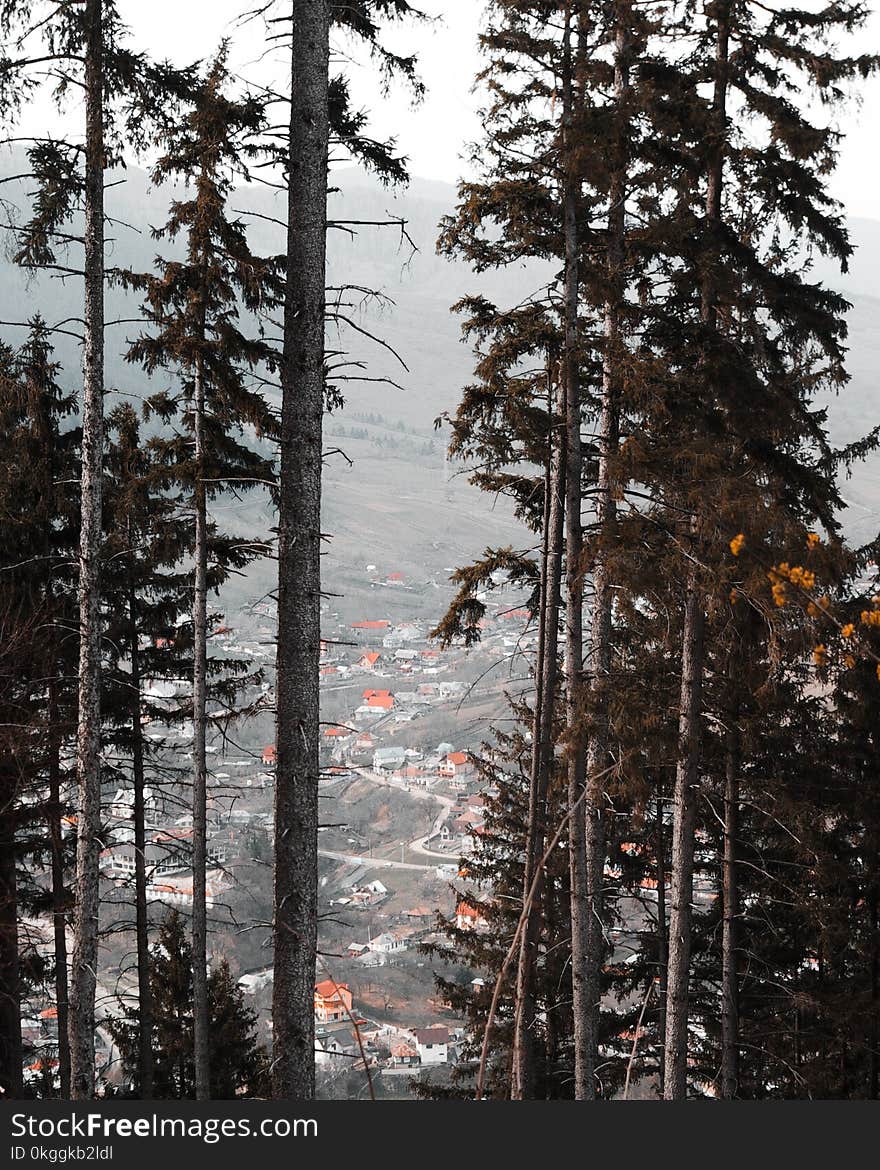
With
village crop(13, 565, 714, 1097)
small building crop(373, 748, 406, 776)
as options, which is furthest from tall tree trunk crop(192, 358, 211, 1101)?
small building crop(373, 748, 406, 776)

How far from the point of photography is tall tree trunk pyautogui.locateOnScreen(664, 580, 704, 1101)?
7492 millimetres

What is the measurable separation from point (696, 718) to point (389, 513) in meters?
161

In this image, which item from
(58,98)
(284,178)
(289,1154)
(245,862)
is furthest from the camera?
(245,862)

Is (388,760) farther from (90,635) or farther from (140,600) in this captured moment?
(90,635)

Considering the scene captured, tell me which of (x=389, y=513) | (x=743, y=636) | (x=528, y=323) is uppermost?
(x=389, y=513)

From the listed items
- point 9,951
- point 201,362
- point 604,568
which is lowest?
point 9,951

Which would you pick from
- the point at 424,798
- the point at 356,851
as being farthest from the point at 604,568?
the point at 424,798

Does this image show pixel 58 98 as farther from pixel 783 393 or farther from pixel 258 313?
pixel 783 393

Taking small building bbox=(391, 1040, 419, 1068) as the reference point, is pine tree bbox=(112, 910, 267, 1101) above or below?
above

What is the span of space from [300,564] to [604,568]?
2.94 meters

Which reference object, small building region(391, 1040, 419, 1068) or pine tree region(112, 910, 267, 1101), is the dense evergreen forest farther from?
small building region(391, 1040, 419, 1068)

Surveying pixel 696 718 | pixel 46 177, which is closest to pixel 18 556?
pixel 46 177

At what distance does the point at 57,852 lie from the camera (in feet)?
34.6

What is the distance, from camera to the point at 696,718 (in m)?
7.54
